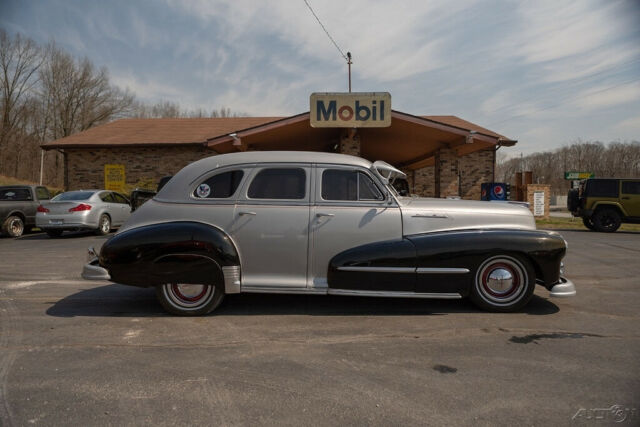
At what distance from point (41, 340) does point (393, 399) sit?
306 centimetres

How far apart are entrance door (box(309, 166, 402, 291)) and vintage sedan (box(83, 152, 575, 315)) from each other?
1 cm

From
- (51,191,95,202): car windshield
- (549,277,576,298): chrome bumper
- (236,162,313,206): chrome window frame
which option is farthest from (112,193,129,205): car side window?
(549,277,576,298): chrome bumper

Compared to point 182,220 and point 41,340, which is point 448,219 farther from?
point 41,340

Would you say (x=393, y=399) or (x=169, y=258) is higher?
(x=169, y=258)

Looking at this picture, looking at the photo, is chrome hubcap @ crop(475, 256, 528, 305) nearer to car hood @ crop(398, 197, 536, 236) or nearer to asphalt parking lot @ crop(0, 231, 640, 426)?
asphalt parking lot @ crop(0, 231, 640, 426)

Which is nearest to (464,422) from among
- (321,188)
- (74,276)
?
(321,188)

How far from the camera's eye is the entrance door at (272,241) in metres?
3.81

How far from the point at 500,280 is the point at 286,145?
40.0ft

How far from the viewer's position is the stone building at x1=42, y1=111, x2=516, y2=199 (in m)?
12.2

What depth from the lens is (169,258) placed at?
3713 mm

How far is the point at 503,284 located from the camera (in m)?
3.93

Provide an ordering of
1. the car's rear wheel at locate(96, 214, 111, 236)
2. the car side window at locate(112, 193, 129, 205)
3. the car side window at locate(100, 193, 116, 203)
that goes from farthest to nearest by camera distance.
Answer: the car side window at locate(112, 193, 129, 205), the car side window at locate(100, 193, 116, 203), the car's rear wheel at locate(96, 214, 111, 236)

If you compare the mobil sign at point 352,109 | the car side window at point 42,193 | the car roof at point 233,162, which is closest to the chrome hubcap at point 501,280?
the car roof at point 233,162

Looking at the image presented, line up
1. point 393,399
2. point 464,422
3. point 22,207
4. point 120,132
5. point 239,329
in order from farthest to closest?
point 120,132 → point 22,207 → point 239,329 → point 393,399 → point 464,422
